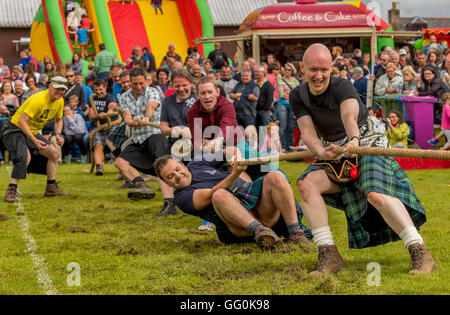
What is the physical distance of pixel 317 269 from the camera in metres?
4.43

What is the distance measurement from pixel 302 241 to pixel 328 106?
121 centimetres

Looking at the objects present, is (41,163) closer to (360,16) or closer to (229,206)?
(229,206)

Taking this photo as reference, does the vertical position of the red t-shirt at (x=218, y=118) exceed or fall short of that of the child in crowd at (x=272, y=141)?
it exceeds it

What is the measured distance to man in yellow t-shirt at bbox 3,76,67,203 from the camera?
852cm

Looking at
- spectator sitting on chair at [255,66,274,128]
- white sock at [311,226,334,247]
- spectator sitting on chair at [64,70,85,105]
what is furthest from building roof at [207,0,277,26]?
white sock at [311,226,334,247]

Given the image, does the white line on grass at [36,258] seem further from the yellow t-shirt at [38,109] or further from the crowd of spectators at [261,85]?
the crowd of spectators at [261,85]

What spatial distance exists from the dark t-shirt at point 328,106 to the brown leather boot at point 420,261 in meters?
0.88

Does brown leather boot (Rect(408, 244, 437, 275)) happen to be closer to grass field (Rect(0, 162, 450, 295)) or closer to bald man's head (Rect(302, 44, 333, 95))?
grass field (Rect(0, 162, 450, 295))

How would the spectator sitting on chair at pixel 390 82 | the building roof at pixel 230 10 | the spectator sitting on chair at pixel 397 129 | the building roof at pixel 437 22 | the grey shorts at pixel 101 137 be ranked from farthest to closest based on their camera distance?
the building roof at pixel 437 22 → the building roof at pixel 230 10 → the spectator sitting on chair at pixel 390 82 → the grey shorts at pixel 101 137 → the spectator sitting on chair at pixel 397 129

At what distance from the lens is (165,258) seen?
17.0 feet

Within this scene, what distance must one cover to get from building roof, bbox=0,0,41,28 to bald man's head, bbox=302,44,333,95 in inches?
1115

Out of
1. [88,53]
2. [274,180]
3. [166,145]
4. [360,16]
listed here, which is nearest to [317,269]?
[274,180]

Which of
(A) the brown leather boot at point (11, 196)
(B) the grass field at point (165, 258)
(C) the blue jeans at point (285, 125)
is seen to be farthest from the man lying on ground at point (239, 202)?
(C) the blue jeans at point (285, 125)

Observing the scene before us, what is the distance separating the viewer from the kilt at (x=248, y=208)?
5309 millimetres
